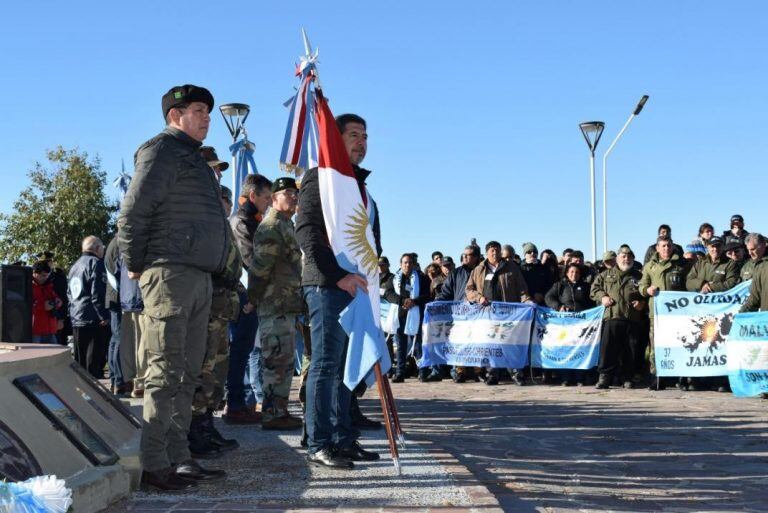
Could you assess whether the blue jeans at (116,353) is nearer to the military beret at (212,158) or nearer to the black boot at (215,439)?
the military beret at (212,158)

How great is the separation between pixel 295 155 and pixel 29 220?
38800 millimetres

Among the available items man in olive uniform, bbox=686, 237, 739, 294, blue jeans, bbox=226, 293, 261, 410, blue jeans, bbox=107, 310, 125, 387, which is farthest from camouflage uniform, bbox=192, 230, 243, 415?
man in olive uniform, bbox=686, 237, 739, 294

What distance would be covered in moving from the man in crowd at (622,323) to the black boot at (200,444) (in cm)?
838

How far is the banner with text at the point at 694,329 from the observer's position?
40.7ft

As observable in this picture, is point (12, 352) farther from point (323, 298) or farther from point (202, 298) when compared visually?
point (323, 298)

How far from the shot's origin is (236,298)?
6.34 meters

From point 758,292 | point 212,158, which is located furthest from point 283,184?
point 758,292

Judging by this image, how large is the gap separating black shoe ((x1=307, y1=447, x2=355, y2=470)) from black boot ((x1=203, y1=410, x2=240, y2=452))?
0.91 metres

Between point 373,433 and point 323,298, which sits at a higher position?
point 323,298

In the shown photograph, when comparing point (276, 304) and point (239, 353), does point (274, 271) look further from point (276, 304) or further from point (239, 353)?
point (239, 353)

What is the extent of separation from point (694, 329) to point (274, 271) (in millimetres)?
7691

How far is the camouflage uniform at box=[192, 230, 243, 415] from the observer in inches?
232

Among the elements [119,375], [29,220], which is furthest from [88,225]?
[119,375]

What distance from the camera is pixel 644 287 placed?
13250 millimetres
